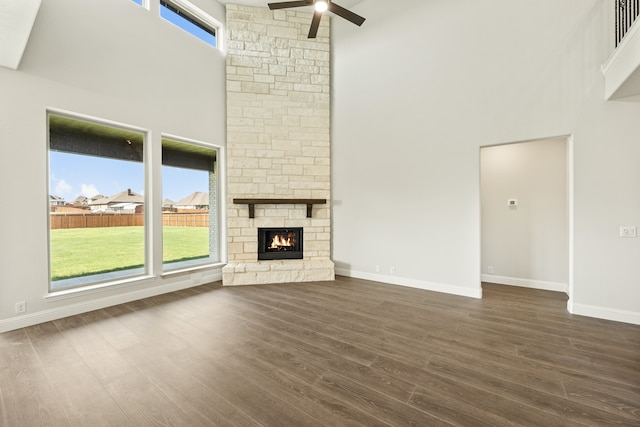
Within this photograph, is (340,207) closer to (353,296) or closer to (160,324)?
(353,296)

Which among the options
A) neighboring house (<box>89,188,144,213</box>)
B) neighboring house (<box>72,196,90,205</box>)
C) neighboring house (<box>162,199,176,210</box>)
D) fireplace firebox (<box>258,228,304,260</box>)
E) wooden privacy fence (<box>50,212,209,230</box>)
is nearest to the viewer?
wooden privacy fence (<box>50,212,209,230</box>)

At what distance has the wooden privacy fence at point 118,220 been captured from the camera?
3.26 m

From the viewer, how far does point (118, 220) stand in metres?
3.73

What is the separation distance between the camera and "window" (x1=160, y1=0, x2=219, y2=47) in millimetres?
4172

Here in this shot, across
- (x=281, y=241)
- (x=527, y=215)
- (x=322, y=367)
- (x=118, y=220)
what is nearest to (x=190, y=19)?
(x=118, y=220)

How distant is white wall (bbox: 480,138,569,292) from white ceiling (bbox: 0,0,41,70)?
586cm

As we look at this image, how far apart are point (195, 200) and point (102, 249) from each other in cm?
150

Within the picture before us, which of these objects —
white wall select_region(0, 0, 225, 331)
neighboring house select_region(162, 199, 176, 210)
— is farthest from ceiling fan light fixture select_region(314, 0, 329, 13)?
neighboring house select_region(162, 199, 176, 210)

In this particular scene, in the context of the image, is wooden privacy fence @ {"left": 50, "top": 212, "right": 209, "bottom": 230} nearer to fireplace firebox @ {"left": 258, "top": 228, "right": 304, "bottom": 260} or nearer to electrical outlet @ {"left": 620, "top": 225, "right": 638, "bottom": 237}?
fireplace firebox @ {"left": 258, "top": 228, "right": 304, "bottom": 260}

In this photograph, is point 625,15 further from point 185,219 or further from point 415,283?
point 185,219

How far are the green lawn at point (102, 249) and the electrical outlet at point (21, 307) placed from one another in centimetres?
36

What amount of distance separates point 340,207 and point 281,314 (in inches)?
100

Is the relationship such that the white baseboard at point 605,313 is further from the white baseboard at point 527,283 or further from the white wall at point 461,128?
the white baseboard at point 527,283

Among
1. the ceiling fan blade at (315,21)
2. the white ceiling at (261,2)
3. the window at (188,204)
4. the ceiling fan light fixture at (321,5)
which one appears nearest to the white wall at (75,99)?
the window at (188,204)
